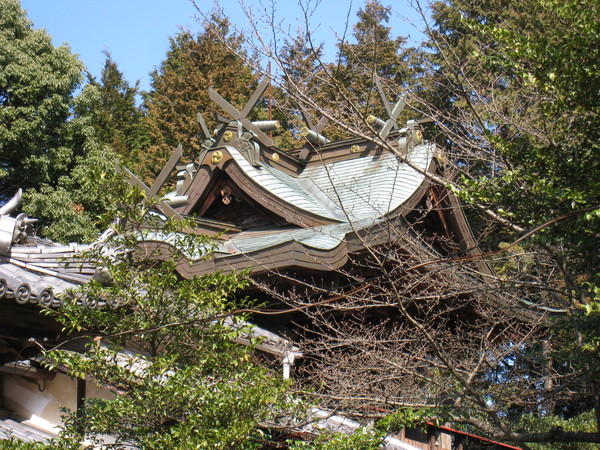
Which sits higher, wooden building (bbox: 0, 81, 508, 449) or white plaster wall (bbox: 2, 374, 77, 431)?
wooden building (bbox: 0, 81, 508, 449)

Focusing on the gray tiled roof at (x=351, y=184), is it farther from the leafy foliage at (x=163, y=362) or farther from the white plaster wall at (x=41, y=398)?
the leafy foliage at (x=163, y=362)

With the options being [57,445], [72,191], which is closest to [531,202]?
[57,445]

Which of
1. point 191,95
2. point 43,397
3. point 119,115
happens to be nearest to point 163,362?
point 43,397

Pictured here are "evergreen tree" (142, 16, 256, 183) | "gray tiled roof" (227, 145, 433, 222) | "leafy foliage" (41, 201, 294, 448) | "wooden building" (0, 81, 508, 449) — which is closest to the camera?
"leafy foliage" (41, 201, 294, 448)

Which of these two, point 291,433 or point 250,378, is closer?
point 250,378

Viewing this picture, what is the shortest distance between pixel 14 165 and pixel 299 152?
7.86m

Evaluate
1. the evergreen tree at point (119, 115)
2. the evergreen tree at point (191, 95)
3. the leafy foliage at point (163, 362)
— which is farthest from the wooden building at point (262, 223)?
the evergreen tree at point (119, 115)

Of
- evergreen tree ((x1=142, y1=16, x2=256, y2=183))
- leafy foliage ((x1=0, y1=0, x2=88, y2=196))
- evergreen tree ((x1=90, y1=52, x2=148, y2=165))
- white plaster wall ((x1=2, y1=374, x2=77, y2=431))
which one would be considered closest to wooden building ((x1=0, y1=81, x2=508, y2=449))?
white plaster wall ((x1=2, y1=374, x2=77, y2=431))

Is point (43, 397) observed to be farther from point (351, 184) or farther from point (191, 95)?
point (191, 95)

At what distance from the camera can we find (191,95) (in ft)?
67.8

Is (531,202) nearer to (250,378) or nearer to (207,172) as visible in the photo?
(250,378)

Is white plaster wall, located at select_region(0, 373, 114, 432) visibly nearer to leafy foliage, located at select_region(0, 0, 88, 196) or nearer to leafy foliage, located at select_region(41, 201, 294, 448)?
leafy foliage, located at select_region(41, 201, 294, 448)

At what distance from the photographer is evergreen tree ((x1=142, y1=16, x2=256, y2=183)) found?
2005 centimetres

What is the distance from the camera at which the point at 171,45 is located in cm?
2506
